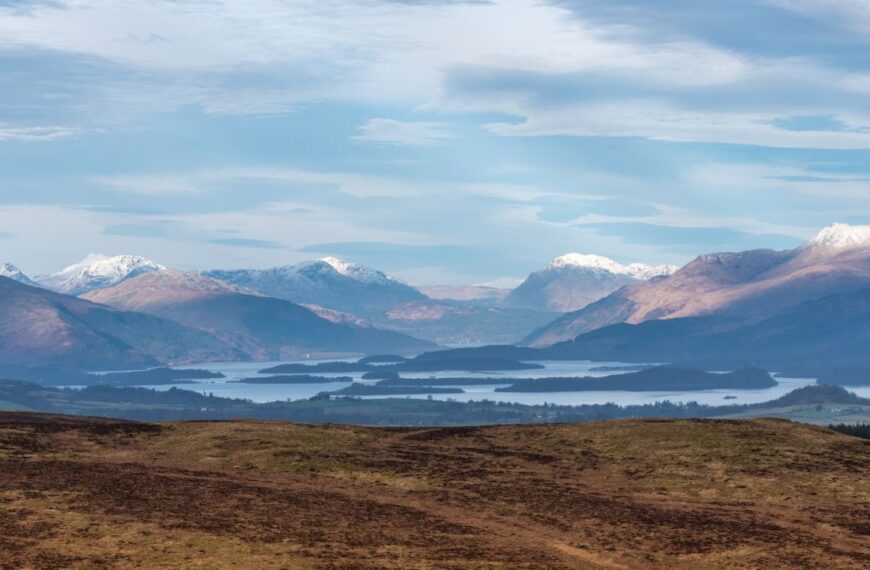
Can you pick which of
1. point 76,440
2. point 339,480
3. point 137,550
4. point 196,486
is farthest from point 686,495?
point 76,440

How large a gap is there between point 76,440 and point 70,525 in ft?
103

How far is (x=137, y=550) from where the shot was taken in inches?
2272

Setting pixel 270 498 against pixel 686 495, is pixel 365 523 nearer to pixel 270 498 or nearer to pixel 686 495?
pixel 270 498

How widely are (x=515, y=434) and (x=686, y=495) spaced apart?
80.7ft

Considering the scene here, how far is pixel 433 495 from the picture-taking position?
7481 cm

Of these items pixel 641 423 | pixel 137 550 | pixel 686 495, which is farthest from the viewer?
pixel 641 423

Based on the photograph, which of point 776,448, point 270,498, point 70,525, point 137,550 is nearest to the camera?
point 137,550

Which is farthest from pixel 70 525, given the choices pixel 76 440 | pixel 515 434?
pixel 515 434

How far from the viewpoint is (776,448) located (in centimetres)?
9181

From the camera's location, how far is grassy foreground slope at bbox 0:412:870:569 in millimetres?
59500

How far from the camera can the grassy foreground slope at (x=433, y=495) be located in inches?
2343

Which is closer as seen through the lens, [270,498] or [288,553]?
[288,553]

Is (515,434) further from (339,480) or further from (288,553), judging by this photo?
(288,553)

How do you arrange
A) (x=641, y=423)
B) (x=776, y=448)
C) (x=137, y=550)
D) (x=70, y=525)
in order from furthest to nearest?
1. (x=641, y=423)
2. (x=776, y=448)
3. (x=70, y=525)
4. (x=137, y=550)
